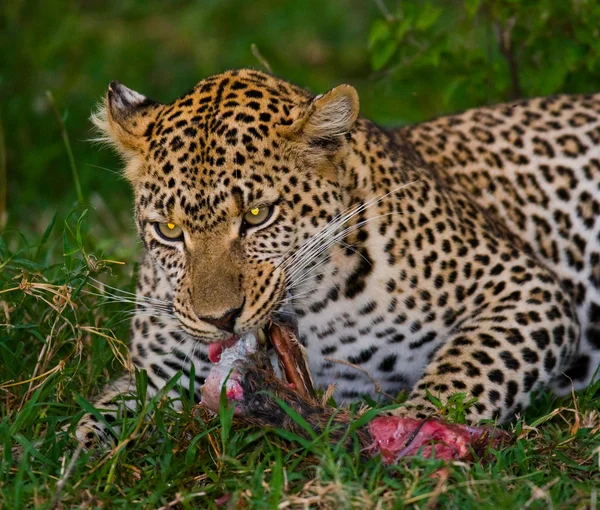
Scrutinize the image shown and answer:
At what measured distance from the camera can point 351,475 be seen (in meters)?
5.35

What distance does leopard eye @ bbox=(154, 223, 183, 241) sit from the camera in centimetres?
625

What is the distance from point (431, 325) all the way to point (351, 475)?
5.92 feet

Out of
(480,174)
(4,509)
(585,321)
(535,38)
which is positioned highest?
(535,38)

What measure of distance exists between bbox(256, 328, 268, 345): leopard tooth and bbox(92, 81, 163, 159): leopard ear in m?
1.28

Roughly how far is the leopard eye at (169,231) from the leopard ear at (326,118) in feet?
2.61

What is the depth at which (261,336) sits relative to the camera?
20.5 feet

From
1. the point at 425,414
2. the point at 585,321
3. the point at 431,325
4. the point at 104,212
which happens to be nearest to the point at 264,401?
the point at 425,414

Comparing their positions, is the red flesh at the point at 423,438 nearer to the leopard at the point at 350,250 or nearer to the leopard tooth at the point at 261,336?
the leopard at the point at 350,250

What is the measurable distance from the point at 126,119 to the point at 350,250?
5.10ft

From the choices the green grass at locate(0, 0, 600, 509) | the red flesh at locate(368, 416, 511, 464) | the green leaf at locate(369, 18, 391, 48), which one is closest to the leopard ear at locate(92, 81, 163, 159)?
the green grass at locate(0, 0, 600, 509)

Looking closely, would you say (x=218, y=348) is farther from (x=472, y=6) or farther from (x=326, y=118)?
(x=472, y=6)

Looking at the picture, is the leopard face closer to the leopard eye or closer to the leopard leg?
the leopard eye

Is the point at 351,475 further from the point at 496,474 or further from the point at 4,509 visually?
the point at 4,509

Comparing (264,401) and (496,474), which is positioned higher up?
(264,401)
